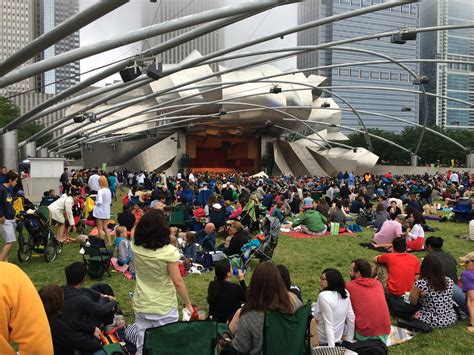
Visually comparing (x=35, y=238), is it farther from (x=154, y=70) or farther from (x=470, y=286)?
(x=470, y=286)

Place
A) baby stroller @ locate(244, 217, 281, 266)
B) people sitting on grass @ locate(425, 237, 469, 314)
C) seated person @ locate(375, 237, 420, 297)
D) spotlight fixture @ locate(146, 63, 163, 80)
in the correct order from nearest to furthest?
people sitting on grass @ locate(425, 237, 469, 314), seated person @ locate(375, 237, 420, 297), baby stroller @ locate(244, 217, 281, 266), spotlight fixture @ locate(146, 63, 163, 80)

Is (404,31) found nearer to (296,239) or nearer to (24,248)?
(296,239)

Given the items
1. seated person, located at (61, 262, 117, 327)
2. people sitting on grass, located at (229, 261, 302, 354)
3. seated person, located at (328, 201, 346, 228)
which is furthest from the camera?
seated person, located at (328, 201, 346, 228)

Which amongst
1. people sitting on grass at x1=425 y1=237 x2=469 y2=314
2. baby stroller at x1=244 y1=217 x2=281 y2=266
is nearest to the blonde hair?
baby stroller at x1=244 y1=217 x2=281 y2=266

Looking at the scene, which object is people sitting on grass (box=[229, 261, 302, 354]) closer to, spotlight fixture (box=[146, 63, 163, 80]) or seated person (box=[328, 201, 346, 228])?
spotlight fixture (box=[146, 63, 163, 80])

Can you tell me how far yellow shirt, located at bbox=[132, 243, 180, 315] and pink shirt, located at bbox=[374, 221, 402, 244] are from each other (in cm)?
746

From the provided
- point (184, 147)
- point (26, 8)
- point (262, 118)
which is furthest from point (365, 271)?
point (26, 8)

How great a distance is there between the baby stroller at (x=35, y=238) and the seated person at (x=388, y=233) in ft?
24.5

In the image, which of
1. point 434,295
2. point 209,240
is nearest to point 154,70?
point 209,240

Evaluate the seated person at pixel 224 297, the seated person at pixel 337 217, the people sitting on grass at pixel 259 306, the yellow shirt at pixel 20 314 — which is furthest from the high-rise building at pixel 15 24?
the yellow shirt at pixel 20 314

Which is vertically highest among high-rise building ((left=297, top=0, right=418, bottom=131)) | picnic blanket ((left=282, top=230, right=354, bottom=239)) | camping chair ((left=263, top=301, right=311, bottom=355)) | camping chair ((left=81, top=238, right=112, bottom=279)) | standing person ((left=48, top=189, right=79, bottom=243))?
high-rise building ((left=297, top=0, right=418, bottom=131))

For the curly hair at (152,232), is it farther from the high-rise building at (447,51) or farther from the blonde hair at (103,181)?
the high-rise building at (447,51)

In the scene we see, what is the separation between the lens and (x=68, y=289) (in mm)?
4211

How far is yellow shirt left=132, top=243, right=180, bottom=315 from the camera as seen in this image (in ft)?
12.6
